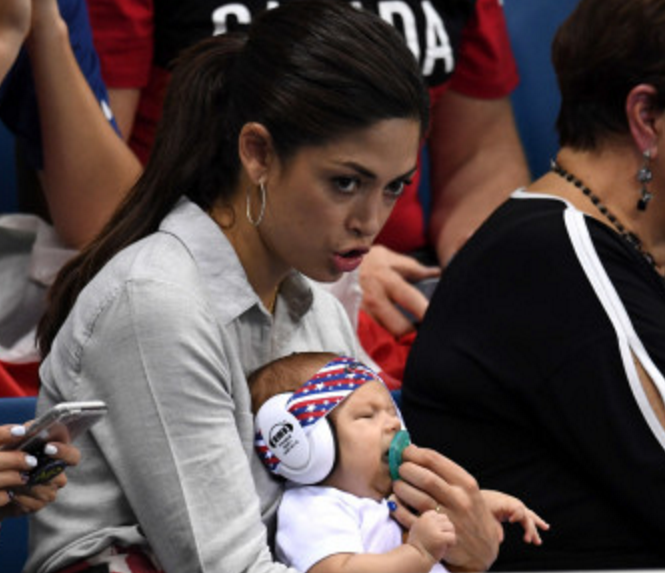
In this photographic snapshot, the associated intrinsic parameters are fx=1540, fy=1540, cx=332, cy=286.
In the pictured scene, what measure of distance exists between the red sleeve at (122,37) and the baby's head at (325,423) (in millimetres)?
1005

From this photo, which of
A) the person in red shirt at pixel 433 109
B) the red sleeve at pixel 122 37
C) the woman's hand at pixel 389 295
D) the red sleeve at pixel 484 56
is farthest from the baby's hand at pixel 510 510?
the red sleeve at pixel 484 56

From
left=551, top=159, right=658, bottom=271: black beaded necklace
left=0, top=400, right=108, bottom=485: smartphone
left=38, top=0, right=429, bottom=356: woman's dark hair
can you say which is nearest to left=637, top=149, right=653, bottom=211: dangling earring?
left=551, top=159, right=658, bottom=271: black beaded necklace

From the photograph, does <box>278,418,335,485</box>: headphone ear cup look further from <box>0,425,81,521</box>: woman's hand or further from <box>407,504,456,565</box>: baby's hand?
<box>0,425,81,521</box>: woman's hand

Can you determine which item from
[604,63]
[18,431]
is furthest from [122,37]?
[18,431]

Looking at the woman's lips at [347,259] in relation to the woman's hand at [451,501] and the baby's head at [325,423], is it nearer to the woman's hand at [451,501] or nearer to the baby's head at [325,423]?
the baby's head at [325,423]

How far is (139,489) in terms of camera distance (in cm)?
164

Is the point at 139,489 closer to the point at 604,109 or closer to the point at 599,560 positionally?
the point at 599,560

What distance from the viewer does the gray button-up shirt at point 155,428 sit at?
64.4 inches

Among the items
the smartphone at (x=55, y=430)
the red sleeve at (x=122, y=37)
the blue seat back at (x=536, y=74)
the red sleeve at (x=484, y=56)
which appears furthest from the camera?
the blue seat back at (x=536, y=74)

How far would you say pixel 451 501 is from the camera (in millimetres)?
1778

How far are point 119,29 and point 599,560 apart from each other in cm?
125

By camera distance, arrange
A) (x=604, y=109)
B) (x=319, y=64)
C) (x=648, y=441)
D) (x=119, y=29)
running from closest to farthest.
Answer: (x=319, y=64), (x=648, y=441), (x=604, y=109), (x=119, y=29)

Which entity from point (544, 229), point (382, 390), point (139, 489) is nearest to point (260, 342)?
point (382, 390)

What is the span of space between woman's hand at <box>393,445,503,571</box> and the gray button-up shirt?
0.18 meters
